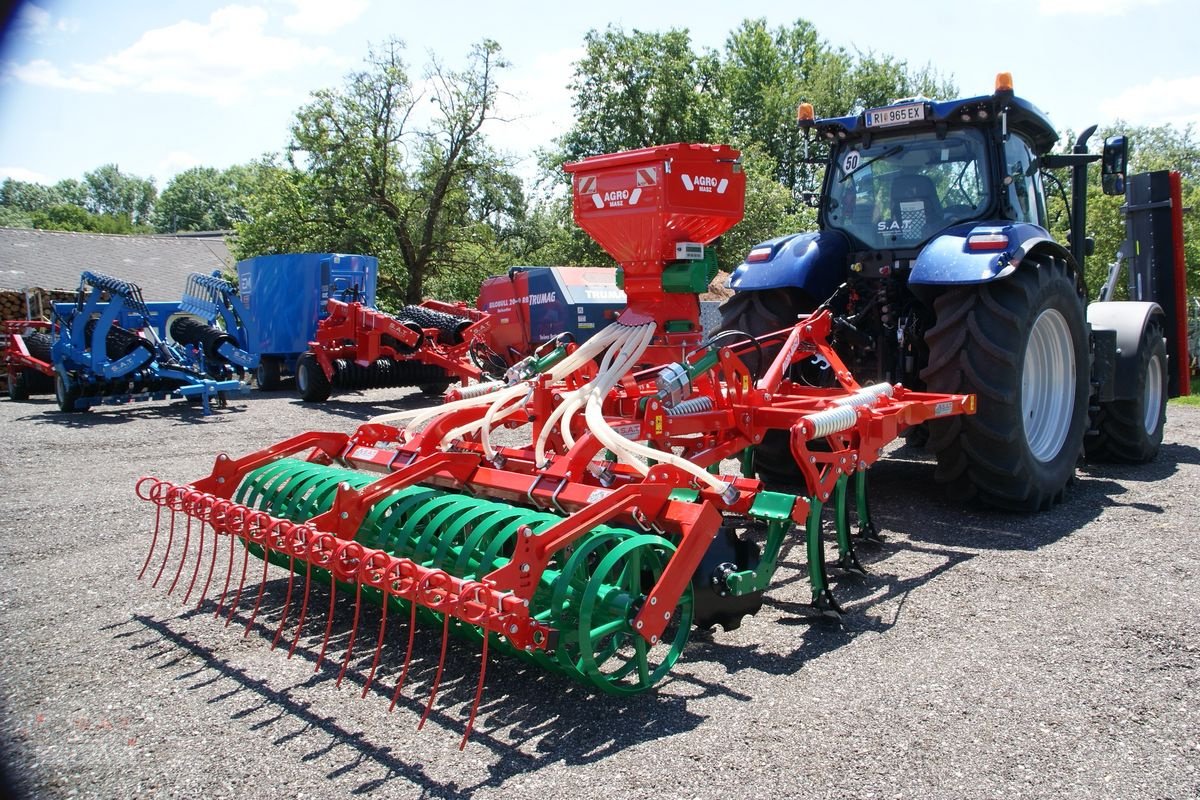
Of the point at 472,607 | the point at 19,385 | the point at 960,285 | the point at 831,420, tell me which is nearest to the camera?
the point at 472,607

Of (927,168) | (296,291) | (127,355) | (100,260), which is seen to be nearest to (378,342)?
(127,355)

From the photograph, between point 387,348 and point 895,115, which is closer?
point 895,115

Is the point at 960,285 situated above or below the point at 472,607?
above

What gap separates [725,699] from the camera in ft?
9.82

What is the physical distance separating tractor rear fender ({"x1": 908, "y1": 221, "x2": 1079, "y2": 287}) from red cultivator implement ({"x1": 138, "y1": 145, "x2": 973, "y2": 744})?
0.64 metres

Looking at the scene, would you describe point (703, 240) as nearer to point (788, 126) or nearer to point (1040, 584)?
point (1040, 584)

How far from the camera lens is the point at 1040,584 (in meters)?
4.01

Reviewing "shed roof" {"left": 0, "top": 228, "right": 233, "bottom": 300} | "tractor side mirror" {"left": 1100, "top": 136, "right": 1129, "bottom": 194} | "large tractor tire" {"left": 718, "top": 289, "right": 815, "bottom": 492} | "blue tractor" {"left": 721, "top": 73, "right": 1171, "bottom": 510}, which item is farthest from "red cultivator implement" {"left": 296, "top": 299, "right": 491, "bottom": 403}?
"shed roof" {"left": 0, "top": 228, "right": 233, "bottom": 300}

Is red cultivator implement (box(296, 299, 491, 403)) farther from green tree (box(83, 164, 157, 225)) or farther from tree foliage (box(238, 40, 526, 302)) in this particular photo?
green tree (box(83, 164, 157, 225))

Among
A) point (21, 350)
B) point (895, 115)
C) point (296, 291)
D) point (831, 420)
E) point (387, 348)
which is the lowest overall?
point (21, 350)

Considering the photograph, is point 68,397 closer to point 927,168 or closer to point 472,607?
point 927,168

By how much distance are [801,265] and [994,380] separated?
1.33m

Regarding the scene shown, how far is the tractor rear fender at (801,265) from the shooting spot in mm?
5586

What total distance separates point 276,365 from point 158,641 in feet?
38.4
